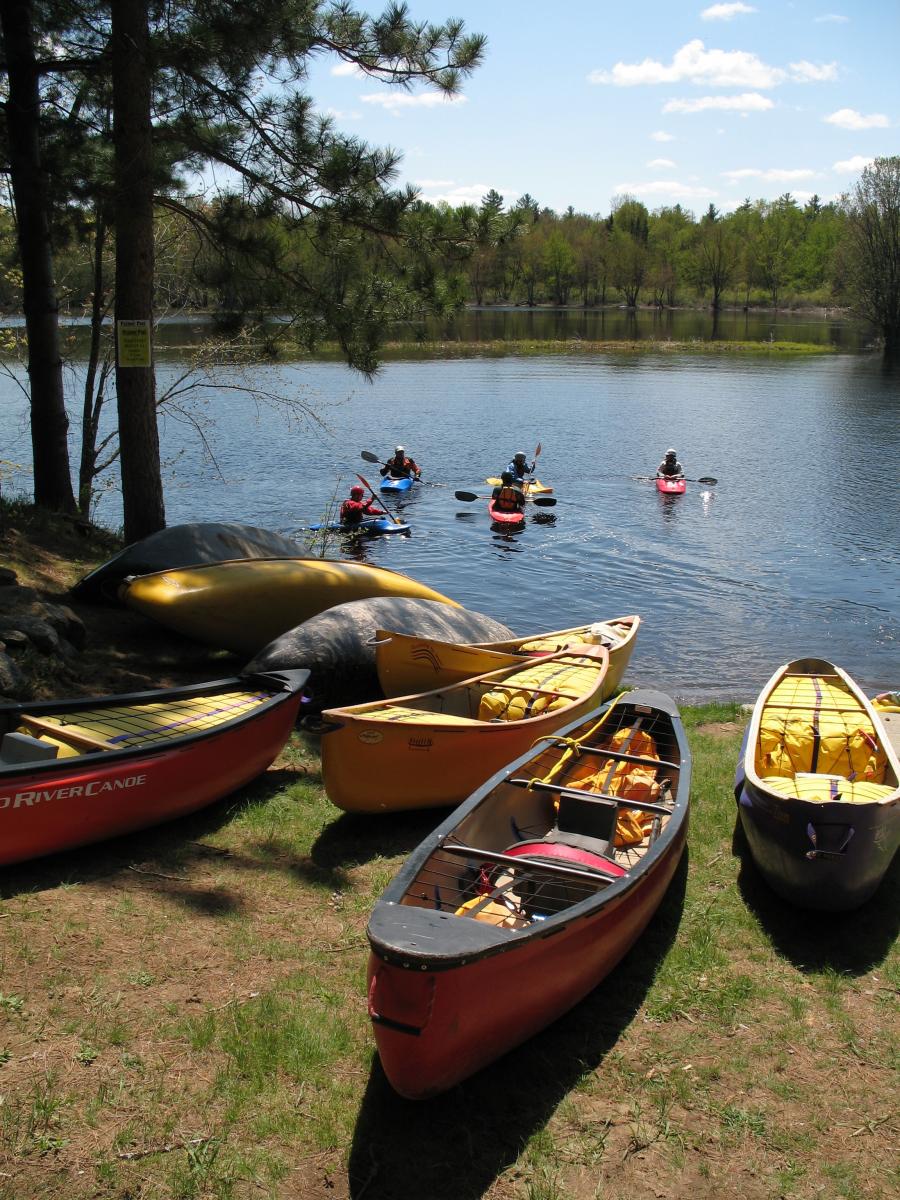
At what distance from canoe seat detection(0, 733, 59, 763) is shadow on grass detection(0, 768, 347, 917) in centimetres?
54

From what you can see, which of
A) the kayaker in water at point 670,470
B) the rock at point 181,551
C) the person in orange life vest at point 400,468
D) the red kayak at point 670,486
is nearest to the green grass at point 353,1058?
the rock at point 181,551

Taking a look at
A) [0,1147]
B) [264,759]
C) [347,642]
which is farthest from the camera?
[347,642]

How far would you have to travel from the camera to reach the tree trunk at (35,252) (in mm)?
10312

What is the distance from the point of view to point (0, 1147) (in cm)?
331

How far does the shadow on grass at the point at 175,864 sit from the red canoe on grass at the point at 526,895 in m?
1.09

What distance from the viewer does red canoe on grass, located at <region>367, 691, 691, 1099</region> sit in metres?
3.65

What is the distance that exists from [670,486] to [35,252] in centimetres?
1634

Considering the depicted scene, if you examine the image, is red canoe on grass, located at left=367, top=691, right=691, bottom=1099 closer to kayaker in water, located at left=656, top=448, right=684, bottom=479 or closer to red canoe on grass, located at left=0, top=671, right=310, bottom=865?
red canoe on grass, located at left=0, top=671, right=310, bottom=865

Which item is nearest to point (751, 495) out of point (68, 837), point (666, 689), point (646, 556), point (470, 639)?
point (646, 556)

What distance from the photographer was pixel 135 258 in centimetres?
979

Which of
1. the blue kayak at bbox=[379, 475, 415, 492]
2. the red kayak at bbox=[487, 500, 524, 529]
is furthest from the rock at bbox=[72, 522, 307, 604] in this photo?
the blue kayak at bbox=[379, 475, 415, 492]

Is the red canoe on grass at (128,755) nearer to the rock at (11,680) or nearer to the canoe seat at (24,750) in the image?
the canoe seat at (24,750)

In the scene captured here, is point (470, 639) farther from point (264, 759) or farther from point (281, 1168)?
point (281, 1168)

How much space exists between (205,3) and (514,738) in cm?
748
